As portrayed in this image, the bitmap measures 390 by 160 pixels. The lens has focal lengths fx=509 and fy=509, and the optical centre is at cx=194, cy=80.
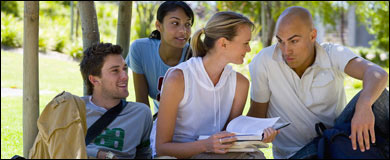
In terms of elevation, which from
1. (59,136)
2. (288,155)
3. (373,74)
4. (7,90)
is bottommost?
(7,90)

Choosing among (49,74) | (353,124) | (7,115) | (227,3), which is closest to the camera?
(353,124)

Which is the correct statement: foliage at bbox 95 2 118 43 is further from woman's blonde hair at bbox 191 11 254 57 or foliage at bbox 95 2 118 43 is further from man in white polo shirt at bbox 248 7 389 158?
woman's blonde hair at bbox 191 11 254 57

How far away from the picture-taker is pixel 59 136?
272 cm

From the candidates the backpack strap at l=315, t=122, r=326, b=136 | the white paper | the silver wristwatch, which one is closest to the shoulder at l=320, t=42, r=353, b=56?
the backpack strap at l=315, t=122, r=326, b=136

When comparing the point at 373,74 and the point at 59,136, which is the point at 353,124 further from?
the point at 59,136

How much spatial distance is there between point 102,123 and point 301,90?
145 centimetres

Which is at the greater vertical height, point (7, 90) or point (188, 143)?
point (188, 143)

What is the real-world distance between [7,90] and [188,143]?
7297 millimetres

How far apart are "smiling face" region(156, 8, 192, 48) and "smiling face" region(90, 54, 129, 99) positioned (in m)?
0.79

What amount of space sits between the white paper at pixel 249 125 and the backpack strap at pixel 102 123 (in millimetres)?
755

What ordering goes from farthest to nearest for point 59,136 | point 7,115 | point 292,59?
point 7,115, point 292,59, point 59,136

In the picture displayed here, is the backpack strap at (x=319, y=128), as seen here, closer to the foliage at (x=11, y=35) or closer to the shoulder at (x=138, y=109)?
the shoulder at (x=138, y=109)

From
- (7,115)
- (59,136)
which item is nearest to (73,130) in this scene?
(59,136)

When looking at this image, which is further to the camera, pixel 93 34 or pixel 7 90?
pixel 7 90
